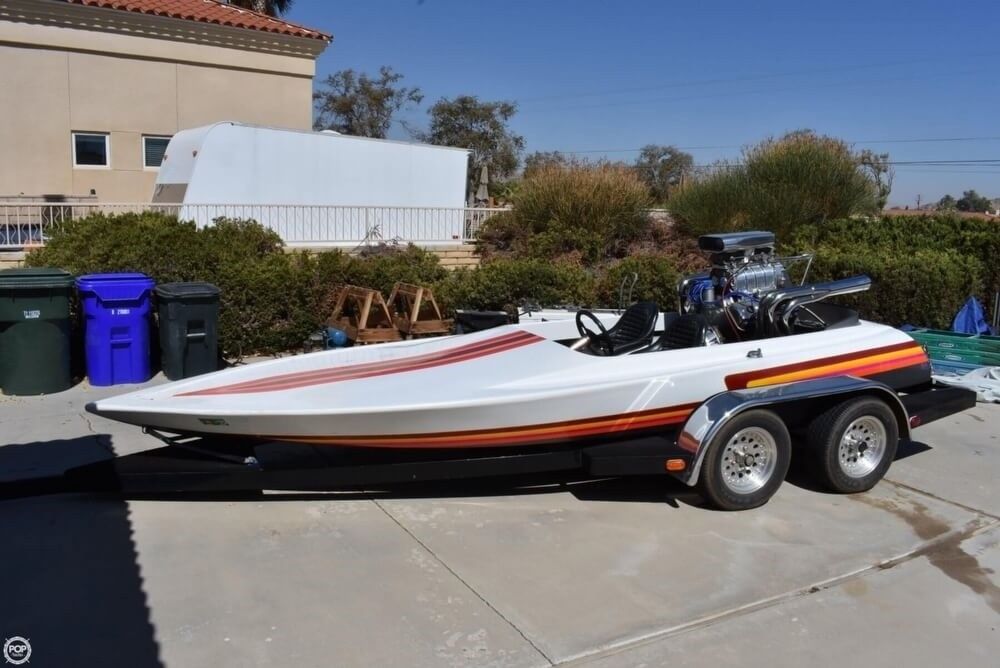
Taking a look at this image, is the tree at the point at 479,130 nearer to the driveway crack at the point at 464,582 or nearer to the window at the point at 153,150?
the window at the point at 153,150

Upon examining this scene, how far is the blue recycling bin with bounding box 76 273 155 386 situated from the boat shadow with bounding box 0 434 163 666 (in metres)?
2.37

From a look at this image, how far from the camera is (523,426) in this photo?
16.6 ft

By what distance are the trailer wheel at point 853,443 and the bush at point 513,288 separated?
18.2ft

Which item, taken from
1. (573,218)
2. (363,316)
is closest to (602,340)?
(363,316)

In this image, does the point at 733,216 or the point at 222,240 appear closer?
the point at 222,240

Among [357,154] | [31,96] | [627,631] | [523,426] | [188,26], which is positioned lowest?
[627,631]

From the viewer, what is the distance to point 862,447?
19.3 feet

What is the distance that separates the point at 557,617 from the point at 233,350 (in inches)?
259

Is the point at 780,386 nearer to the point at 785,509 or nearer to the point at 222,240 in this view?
the point at 785,509

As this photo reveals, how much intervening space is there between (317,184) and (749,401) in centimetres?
1175

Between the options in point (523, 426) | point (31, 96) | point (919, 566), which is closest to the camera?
point (919, 566)

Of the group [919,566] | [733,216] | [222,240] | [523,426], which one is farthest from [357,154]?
[919,566]

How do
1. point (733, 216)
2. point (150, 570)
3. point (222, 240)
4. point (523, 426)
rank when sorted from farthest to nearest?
point (733, 216)
point (222, 240)
point (523, 426)
point (150, 570)

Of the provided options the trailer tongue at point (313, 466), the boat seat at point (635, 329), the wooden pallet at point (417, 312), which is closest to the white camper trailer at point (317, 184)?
the wooden pallet at point (417, 312)
